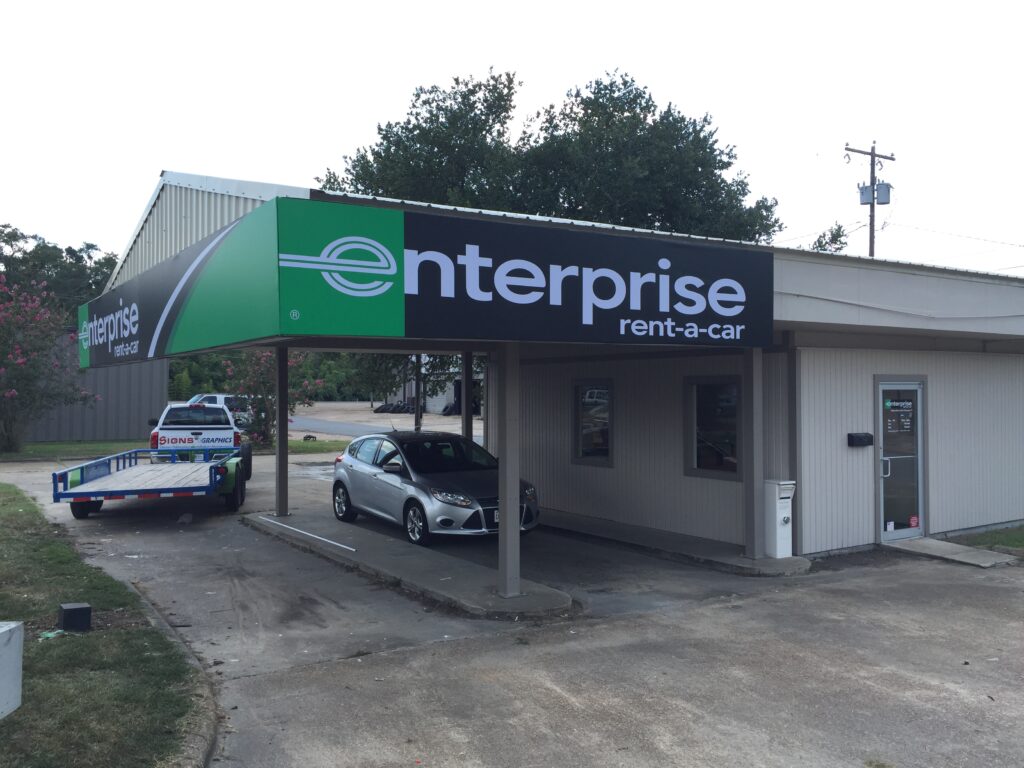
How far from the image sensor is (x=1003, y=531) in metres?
13.1

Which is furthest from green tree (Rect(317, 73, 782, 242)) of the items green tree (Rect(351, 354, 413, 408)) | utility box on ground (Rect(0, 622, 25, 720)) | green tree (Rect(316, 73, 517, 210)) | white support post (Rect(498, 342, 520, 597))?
utility box on ground (Rect(0, 622, 25, 720))

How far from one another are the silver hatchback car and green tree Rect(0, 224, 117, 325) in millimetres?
36655

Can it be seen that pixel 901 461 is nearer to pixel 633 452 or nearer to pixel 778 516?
pixel 778 516

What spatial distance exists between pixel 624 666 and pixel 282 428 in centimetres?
823

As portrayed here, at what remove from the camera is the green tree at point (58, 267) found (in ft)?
154

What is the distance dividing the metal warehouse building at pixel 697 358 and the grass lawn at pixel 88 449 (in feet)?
44.4

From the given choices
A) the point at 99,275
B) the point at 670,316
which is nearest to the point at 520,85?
the point at 670,316

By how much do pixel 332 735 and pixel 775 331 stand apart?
301 inches

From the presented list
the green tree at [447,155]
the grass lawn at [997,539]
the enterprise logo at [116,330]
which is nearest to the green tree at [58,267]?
the green tree at [447,155]

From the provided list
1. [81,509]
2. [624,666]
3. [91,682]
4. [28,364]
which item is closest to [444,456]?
[624,666]

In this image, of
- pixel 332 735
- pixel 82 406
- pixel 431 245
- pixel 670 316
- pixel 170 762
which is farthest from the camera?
pixel 82 406

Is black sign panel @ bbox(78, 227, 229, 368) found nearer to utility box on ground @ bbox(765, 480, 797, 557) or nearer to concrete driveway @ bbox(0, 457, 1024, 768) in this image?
concrete driveway @ bbox(0, 457, 1024, 768)

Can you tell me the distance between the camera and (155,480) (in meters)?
14.2

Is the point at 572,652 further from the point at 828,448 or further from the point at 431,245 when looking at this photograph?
the point at 828,448
